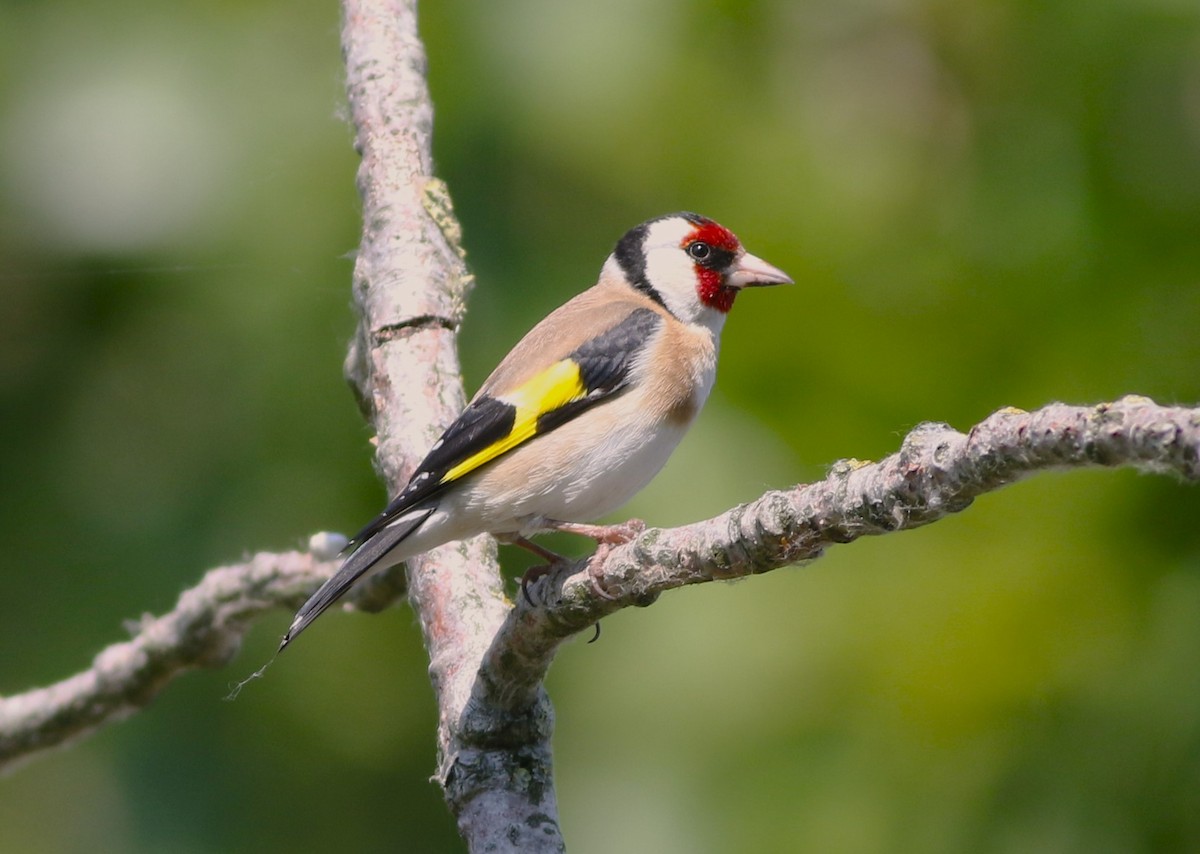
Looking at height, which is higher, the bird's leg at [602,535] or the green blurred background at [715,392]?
the green blurred background at [715,392]

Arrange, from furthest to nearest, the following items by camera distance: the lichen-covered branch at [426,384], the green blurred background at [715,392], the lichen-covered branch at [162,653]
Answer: the green blurred background at [715,392] < the lichen-covered branch at [162,653] < the lichen-covered branch at [426,384]

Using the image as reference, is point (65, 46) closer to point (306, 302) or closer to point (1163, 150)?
point (306, 302)

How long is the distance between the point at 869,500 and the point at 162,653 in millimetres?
2456

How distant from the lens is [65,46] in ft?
19.8

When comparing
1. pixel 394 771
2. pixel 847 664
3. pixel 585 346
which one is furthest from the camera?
pixel 394 771

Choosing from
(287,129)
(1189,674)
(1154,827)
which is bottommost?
(1154,827)

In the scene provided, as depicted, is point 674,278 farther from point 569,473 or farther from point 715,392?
point 569,473

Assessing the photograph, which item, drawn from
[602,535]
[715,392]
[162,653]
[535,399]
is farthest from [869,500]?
[715,392]

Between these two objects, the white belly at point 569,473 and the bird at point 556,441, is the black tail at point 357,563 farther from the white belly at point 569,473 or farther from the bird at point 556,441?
the white belly at point 569,473

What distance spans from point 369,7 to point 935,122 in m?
2.38

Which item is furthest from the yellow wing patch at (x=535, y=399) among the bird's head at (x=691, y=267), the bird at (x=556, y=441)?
the bird's head at (x=691, y=267)

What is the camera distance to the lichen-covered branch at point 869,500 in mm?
1322

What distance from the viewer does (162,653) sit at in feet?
11.5

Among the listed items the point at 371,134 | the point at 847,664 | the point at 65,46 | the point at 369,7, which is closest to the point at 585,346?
the point at 371,134
